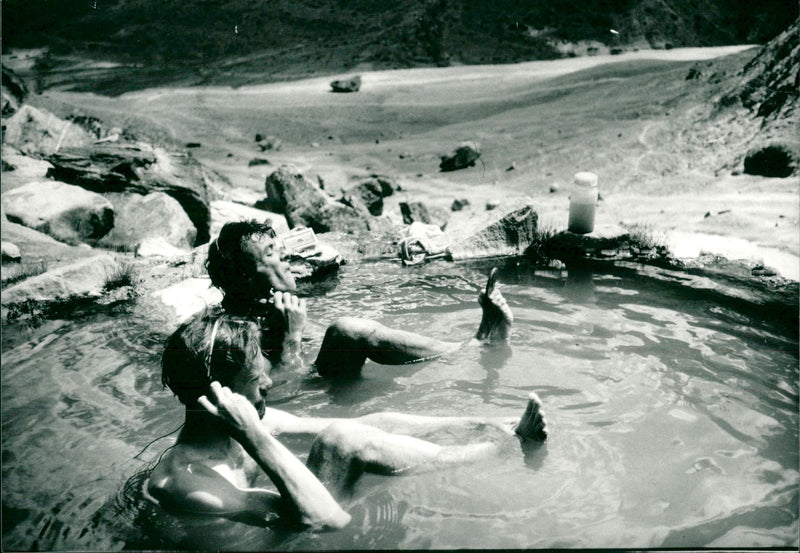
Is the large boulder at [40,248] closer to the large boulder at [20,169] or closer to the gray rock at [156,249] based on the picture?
the gray rock at [156,249]

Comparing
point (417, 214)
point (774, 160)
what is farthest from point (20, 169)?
point (774, 160)

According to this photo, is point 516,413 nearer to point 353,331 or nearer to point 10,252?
point 353,331

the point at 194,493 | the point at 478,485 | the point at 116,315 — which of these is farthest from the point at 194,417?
the point at 116,315

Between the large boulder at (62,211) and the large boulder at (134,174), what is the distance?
0.44 m

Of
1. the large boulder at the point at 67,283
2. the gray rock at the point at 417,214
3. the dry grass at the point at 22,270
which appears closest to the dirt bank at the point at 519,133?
the gray rock at the point at 417,214

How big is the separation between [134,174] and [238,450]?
494cm

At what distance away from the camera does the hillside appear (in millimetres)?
9562

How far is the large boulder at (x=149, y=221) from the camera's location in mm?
6625

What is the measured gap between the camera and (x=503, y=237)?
629 centimetres

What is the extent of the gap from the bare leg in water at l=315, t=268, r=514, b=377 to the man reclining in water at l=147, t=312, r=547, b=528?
99 centimetres

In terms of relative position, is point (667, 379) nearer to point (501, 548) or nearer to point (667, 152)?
point (501, 548)

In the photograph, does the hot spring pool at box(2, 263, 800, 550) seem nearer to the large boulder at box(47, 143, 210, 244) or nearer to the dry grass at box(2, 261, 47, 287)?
the dry grass at box(2, 261, 47, 287)

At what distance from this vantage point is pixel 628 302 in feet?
17.1

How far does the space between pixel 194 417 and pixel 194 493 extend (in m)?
0.29
